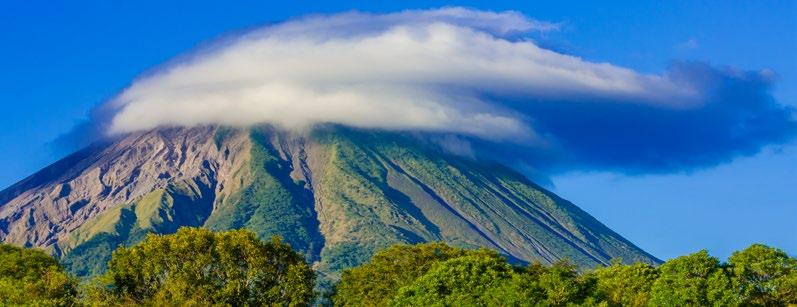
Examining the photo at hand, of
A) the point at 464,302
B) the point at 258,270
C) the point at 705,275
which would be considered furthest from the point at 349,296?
the point at 705,275

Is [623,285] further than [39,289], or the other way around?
[623,285]

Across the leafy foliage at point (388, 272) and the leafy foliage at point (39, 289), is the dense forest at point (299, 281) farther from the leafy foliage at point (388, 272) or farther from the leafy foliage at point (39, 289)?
the leafy foliage at point (388, 272)

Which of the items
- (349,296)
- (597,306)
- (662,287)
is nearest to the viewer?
(597,306)

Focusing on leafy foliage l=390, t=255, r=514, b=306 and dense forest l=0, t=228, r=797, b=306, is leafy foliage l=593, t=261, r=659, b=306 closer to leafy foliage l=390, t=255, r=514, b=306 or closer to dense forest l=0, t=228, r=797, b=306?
dense forest l=0, t=228, r=797, b=306

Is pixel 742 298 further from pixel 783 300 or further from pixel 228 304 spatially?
pixel 228 304

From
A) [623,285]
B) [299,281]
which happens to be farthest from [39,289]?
[623,285]

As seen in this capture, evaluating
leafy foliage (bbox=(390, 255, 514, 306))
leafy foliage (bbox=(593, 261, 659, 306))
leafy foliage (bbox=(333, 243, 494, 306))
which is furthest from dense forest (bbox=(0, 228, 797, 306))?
leafy foliage (bbox=(333, 243, 494, 306))

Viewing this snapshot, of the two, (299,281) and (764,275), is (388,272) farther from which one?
(764,275)
